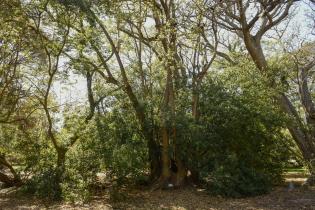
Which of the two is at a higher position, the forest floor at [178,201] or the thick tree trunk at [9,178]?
the thick tree trunk at [9,178]

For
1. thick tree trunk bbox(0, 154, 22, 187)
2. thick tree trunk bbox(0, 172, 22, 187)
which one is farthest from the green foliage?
thick tree trunk bbox(0, 172, 22, 187)

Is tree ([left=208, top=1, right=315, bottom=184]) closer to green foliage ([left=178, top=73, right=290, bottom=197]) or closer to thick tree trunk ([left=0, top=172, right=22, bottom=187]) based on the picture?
green foliage ([left=178, top=73, right=290, bottom=197])

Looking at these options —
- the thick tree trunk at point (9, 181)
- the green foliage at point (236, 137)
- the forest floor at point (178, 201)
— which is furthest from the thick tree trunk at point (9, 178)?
the green foliage at point (236, 137)

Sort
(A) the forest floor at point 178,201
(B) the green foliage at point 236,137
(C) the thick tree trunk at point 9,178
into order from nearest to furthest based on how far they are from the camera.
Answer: (A) the forest floor at point 178,201, (B) the green foliage at point 236,137, (C) the thick tree trunk at point 9,178

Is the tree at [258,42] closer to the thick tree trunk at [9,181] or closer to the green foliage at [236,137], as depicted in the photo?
the green foliage at [236,137]

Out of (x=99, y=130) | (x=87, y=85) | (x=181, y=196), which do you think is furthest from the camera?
(x=87, y=85)

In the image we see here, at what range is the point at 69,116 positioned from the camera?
44.0ft

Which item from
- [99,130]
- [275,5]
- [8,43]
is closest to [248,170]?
[99,130]

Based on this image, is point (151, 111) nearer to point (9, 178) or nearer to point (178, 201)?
point (178, 201)

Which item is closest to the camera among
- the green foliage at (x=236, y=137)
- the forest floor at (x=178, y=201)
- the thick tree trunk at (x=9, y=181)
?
the forest floor at (x=178, y=201)

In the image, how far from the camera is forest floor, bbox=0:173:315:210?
31.4ft

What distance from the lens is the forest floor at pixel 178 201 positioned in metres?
9.58

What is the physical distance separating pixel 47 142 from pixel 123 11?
5.02 meters

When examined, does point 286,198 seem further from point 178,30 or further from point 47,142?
point 47,142
